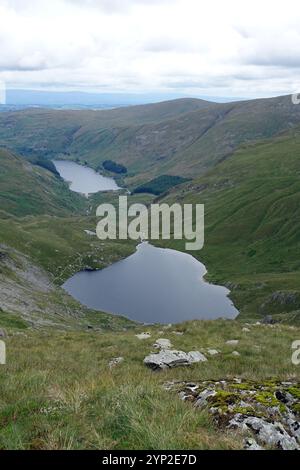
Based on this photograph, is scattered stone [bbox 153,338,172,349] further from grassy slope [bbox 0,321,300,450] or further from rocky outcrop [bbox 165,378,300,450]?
rocky outcrop [bbox 165,378,300,450]

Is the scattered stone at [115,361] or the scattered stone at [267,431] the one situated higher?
the scattered stone at [115,361]

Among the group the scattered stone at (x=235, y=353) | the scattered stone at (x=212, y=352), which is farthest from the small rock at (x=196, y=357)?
the scattered stone at (x=235, y=353)

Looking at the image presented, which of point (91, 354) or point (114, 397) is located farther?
point (91, 354)

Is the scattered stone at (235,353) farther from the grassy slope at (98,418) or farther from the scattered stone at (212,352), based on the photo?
the grassy slope at (98,418)

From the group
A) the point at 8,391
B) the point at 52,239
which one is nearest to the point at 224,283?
the point at 52,239
